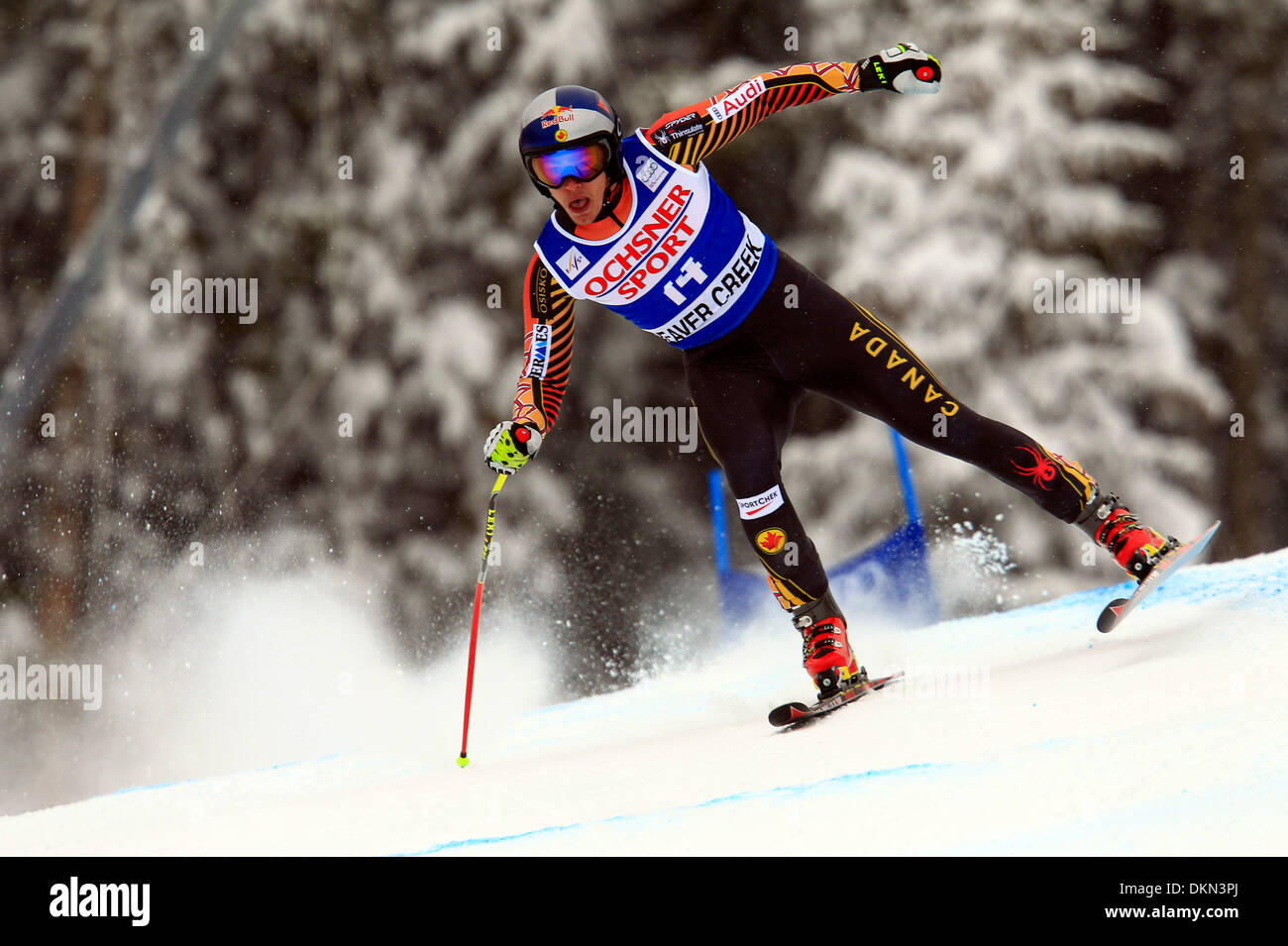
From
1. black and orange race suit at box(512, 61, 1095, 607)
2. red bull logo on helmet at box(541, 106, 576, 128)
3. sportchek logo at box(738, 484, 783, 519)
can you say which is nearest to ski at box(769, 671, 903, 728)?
black and orange race suit at box(512, 61, 1095, 607)

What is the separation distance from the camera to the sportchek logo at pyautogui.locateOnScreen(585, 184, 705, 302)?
3.17m

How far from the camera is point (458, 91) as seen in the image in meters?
9.09

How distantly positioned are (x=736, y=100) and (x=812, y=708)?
1885 mm

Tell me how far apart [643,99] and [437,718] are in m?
5.12

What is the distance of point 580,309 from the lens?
879cm

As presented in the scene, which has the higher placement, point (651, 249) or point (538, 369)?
point (651, 249)

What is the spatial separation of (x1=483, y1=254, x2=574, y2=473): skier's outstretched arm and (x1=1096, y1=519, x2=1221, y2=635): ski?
174 centimetres

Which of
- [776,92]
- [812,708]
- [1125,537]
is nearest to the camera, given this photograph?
[812,708]

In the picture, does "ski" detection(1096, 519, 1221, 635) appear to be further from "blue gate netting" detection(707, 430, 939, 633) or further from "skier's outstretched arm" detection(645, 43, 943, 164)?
"blue gate netting" detection(707, 430, 939, 633)

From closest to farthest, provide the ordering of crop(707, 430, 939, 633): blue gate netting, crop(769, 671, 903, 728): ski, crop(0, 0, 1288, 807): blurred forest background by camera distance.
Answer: crop(769, 671, 903, 728): ski < crop(707, 430, 939, 633): blue gate netting < crop(0, 0, 1288, 807): blurred forest background

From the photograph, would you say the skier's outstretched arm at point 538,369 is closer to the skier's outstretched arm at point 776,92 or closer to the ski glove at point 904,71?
the skier's outstretched arm at point 776,92

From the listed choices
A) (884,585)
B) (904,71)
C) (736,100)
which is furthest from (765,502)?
(884,585)

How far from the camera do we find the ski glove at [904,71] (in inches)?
130

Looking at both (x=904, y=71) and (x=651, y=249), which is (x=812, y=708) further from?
(x=904, y=71)
